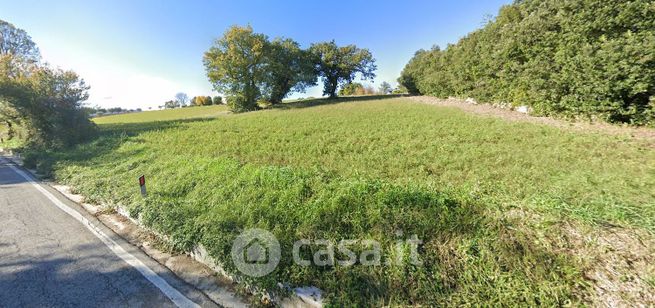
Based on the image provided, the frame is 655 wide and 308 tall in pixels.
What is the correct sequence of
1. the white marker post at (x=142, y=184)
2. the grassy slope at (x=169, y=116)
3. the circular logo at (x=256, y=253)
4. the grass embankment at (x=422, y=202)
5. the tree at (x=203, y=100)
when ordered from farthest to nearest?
the tree at (x=203, y=100) → the grassy slope at (x=169, y=116) → the white marker post at (x=142, y=184) → the circular logo at (x=256, y=253) → the grass embankment at (x=422, y=202)

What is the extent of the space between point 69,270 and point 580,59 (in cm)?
1236

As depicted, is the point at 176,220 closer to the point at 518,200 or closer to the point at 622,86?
the point at 518,200

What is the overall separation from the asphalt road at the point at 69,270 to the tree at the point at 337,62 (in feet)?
115

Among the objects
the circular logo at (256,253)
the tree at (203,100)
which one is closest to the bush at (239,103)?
the circular logo at (256,253)

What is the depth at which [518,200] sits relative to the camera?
126 inches

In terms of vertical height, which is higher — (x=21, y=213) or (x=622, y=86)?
(x=622, y=86)

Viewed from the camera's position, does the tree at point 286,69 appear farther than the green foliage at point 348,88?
No

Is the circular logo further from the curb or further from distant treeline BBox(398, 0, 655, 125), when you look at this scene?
distant treeline BBox(398, 0, 655, 125)

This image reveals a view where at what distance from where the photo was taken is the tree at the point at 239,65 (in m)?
24.2

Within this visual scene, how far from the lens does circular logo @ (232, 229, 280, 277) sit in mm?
2574

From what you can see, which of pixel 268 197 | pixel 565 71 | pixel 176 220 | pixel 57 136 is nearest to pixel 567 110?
pixel 565 71

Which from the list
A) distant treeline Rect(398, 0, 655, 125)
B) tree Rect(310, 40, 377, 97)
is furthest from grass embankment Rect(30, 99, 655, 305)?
tree Rect(310, 40, 377, 97)

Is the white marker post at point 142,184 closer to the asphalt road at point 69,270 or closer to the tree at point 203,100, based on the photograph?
the asphalt road at point 69,270

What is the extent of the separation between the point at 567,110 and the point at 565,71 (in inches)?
52.2
